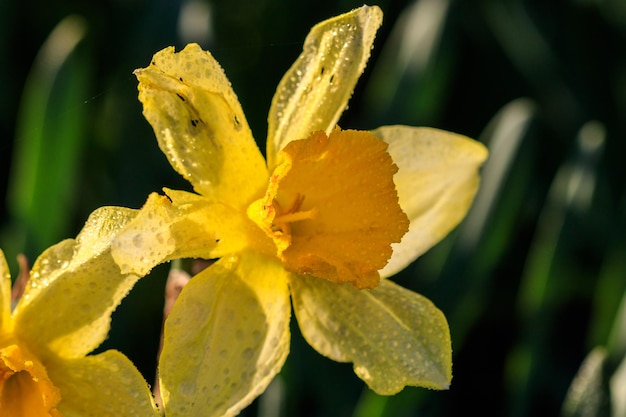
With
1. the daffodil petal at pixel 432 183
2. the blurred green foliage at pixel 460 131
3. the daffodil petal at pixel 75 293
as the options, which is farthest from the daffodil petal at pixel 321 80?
the blurred green foliage at pixel 460 131

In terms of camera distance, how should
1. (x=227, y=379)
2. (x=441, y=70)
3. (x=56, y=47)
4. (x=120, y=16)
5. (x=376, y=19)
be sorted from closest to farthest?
(x=227, y=379), (x=376, y=19), (x=56, y=47), (x=441, y=70), (x=120, y=16)

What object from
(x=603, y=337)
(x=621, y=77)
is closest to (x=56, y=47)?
(x=603, y=337)

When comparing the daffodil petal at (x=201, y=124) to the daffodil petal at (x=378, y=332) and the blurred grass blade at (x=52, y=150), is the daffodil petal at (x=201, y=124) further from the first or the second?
the blurred grass blade at (x=52, y=150)

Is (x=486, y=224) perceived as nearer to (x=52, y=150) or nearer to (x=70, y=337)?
(x=52, y=150)

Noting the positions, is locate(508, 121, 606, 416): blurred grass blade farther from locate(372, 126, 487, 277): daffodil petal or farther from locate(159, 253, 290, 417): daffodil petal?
locate(159, 253, 290, 417): daffodil petal

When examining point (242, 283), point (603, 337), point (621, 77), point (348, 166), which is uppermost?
point (348, 166)

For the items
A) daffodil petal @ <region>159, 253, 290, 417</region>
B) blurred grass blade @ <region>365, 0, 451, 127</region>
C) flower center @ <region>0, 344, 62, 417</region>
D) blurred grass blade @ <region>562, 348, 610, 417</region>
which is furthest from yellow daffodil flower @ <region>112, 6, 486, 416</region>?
blurred grass blade @ <region>365, 0, 451, 127</region>

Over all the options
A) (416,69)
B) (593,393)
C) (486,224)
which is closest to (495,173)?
(486,224)

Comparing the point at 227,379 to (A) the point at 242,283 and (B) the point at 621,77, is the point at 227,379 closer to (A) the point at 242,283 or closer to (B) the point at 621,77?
(A) the point at 242,283
